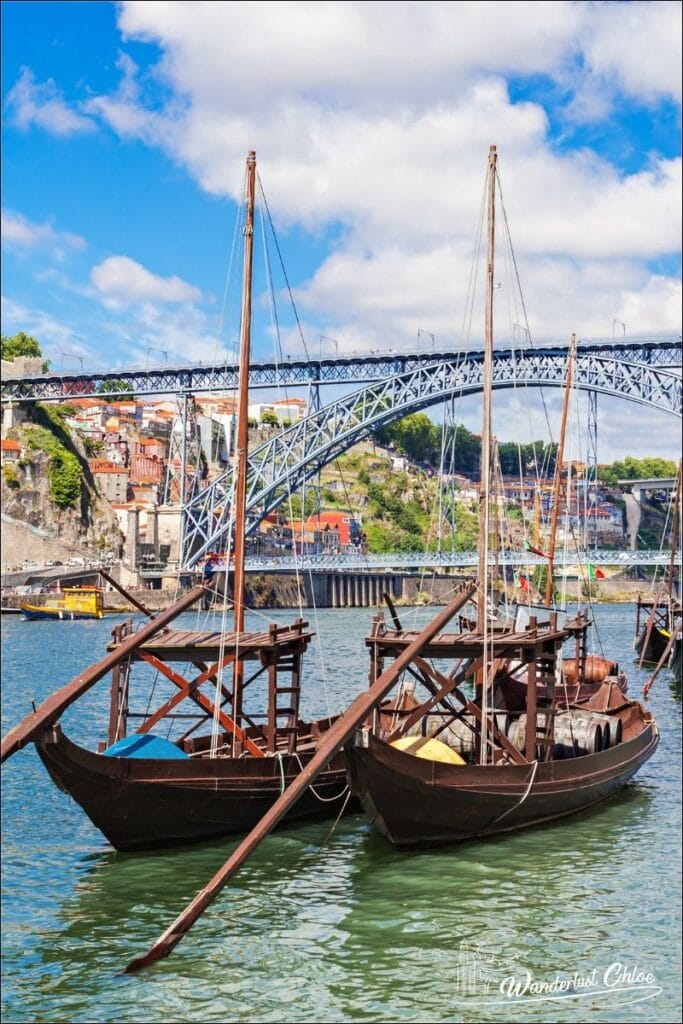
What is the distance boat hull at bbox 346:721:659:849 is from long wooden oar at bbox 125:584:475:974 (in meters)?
1.70

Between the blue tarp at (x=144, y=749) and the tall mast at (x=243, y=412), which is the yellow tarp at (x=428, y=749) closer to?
the tall mast at (x=243, y=412)

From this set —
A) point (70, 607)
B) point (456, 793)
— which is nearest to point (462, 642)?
point (456, 793)

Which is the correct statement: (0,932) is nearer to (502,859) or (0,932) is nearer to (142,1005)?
(142,1005)

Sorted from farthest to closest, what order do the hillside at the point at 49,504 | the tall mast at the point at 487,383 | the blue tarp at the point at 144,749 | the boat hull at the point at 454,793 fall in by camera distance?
the hillside at the point at 49,504, the tall mast at the point at 487,383, the blue tarp at the point at 144,749, the boat hull at the point at 454,793

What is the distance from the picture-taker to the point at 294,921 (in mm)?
10906

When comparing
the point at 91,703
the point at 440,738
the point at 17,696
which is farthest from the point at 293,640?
the point at 17,696

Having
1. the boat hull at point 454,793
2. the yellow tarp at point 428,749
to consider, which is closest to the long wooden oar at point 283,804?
the boat hull at point 454,793

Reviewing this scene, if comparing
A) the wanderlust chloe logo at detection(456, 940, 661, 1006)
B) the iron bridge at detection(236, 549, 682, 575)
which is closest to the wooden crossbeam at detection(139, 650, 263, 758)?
the wanderlust chloe logo at detection(456, 940, 661, 1006)

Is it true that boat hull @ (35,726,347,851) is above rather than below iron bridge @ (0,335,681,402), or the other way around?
below

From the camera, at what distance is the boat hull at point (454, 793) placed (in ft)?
41.3

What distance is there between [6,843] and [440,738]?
522cm

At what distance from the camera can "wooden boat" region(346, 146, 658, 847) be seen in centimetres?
1286

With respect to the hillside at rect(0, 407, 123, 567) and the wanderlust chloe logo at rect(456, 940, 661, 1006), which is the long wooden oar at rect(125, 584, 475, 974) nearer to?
the wanderlust chloe logo at rect(456, 940, 661, 1006)

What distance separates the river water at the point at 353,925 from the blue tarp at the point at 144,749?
103 centimetres
